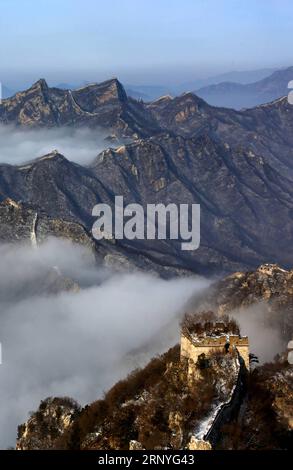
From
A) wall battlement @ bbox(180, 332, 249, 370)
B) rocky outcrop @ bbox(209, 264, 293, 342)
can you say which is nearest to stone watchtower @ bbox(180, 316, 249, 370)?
wall battlement @ bbox(180, 332, 249, 370)

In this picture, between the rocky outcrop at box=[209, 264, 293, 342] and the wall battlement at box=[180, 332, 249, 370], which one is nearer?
the wall battlement at box=[180, 332, 249, 370]

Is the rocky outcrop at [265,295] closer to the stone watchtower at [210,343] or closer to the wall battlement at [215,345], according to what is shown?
the stone watchtower at [210,343]

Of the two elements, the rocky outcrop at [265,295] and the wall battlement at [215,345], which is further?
the rocky outcrop at [265,295]

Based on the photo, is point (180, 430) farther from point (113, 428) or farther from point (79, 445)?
point (79, 445)

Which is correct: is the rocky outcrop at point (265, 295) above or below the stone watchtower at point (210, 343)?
below

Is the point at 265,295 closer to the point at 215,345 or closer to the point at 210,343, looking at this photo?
the point at 215,345

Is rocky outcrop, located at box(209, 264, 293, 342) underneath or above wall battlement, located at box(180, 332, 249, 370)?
underneath

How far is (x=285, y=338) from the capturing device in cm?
13250

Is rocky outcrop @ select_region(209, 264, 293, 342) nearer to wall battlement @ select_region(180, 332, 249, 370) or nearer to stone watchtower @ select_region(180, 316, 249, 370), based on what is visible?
stone watchtower @ select_region(180, 316, 249, 370)

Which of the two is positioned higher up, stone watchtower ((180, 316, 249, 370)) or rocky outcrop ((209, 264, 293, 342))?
stone watchtower ((180, 316, 249, 370))

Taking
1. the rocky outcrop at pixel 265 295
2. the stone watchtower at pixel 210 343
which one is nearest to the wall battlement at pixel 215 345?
the stone watchtower at pixel 210 343

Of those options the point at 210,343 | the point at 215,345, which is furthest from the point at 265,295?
the point at 210,343

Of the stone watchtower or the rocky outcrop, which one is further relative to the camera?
the rocky outcrop
